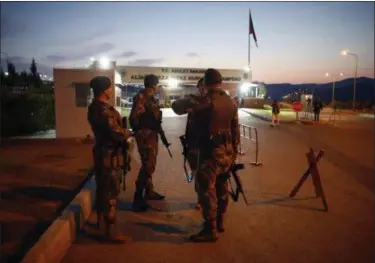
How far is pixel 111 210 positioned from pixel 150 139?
1.44 m

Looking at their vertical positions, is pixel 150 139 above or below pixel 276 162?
above

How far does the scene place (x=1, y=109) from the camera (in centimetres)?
1617

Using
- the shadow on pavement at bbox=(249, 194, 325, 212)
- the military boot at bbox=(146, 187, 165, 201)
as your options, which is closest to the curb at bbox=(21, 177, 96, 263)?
the military boot at bbox=(146, 187, 165, 201)

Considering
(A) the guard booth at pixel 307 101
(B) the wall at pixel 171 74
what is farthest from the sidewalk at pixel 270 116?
(B) the wall at pixel 171 74

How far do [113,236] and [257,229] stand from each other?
6.06ft

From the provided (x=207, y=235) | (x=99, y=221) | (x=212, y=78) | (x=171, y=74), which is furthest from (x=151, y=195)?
(x=171, y=74)

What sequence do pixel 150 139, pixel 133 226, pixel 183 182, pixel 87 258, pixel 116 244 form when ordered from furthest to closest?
pixel 183 182
pixel 150 139
pixel 133 226
pixel 116 244
pixel 87 258

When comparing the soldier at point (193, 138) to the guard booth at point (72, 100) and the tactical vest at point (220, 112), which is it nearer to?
the tactical vest at point (220, 112)

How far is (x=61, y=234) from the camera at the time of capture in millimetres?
4211

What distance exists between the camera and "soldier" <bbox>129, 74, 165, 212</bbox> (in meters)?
5.57

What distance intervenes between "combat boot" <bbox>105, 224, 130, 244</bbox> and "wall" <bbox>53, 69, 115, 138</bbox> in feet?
30.8

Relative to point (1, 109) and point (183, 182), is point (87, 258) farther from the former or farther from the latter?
point (1, 109)

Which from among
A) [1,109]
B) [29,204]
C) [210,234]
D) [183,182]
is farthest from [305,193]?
[1,109]

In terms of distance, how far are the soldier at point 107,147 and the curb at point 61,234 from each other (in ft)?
1.43
